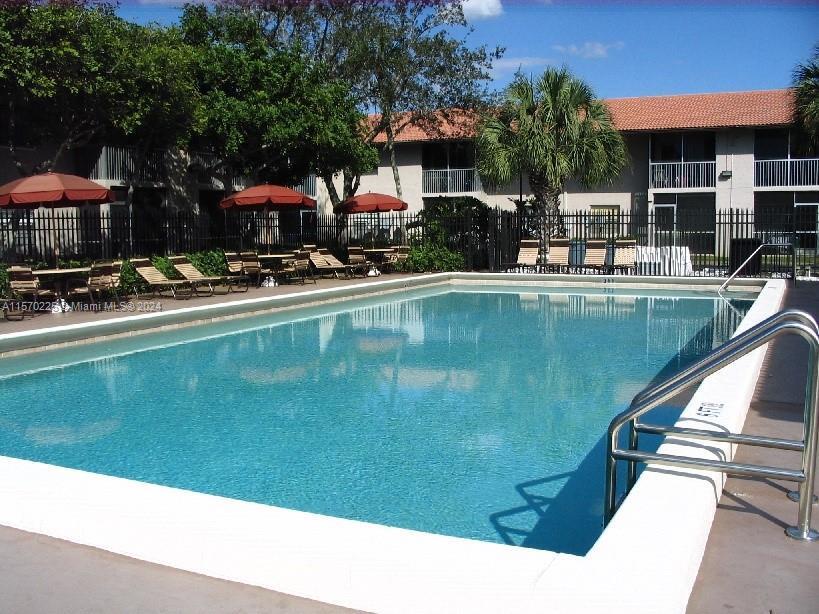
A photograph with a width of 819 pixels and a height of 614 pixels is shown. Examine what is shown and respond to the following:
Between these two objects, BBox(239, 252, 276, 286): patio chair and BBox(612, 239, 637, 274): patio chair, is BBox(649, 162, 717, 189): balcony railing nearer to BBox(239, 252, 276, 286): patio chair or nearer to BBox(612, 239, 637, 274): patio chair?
BBox(612, 239, 637, 274): patio chair

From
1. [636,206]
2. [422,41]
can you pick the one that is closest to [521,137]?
[422,41]

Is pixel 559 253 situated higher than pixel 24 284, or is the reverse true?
pixel 559 253

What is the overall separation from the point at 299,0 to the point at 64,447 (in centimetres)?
2218

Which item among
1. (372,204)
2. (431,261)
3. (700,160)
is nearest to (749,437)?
(372,204)

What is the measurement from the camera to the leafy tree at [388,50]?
25.5m

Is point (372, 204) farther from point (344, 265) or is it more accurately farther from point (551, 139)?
point (551, 139)

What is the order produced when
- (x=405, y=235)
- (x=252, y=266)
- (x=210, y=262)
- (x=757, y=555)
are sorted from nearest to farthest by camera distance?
(x=757, y=555) → (x=252, y=266) → (x=210, y=262) → (x=405, y=235)

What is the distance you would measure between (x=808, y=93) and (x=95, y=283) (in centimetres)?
1992

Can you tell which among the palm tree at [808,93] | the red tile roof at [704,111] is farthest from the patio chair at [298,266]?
the red tile roof at [704,111]

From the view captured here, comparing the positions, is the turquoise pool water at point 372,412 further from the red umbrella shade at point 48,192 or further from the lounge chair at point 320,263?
the lounge chair at point 320,263

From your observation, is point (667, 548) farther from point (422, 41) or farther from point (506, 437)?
point (422, 41)

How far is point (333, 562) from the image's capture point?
2.97 m

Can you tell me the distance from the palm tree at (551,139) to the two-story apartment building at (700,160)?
22.4ft

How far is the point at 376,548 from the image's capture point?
3.02 metres
